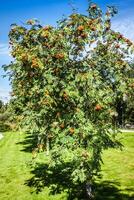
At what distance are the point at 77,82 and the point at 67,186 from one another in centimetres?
693

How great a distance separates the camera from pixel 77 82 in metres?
12.2

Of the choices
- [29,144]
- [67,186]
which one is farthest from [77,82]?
[29,144]

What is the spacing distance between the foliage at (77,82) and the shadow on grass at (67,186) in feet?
5.57

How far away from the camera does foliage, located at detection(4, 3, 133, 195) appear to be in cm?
1166

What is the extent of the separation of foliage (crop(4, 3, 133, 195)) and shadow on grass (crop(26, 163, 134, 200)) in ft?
5.57

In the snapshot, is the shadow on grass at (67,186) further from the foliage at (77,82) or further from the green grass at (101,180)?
the foliage at (77,82)

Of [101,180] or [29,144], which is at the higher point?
[29,144]

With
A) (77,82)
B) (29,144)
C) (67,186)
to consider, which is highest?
(77,82)

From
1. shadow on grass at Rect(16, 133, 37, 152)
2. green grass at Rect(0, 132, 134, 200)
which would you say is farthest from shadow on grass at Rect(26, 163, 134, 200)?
shadow on grass at Rect(16, 133, 37, 152)

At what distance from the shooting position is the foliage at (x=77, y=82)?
1166 cm

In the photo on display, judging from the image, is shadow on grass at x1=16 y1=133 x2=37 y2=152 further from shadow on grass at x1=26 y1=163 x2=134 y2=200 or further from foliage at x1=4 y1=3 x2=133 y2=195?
foliage at x1=4 y1=3 x2=133 y2=195

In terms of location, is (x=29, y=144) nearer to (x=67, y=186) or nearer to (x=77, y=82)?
(x=67, y=186)

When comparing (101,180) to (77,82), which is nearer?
(77,82)

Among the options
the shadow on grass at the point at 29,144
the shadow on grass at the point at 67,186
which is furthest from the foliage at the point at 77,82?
the shadow on grass at the point at 29,144
